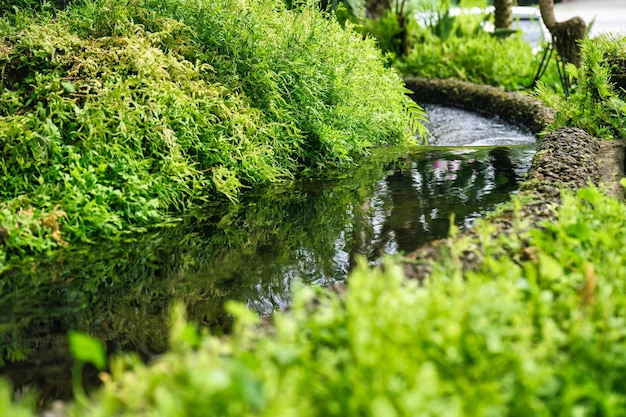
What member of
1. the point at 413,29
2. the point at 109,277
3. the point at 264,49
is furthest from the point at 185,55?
the point at 413,29

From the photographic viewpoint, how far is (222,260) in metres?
4.27

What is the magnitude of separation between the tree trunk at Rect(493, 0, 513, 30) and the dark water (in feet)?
24.9

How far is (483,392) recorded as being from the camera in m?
1.99

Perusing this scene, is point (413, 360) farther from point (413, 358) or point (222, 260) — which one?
point (222, 260)

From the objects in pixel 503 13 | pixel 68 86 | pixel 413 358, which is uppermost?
pixel 503 13

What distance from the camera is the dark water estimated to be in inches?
131

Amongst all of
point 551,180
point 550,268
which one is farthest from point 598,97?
point 550,268

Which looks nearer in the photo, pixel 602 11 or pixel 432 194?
pixel 432 194

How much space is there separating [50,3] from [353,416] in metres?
6.97

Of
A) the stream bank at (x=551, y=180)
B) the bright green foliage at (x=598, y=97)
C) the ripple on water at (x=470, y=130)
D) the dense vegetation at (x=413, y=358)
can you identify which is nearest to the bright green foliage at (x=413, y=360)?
the dense vegetation at (x=413, y=358)

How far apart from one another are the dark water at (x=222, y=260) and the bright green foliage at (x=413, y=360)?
1.02 m

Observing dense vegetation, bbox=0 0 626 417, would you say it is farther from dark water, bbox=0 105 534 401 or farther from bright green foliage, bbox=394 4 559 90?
bright green foliage, bbox=394 4 559 90

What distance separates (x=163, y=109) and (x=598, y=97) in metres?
3.76

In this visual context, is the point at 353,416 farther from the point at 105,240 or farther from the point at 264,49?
the point at 264,49
